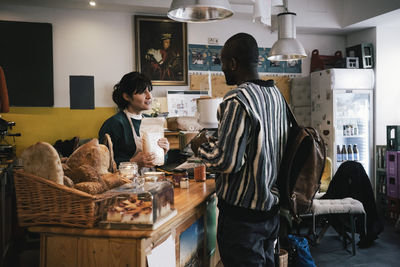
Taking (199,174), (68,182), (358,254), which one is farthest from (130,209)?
(358,254)

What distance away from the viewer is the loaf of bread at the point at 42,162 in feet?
4.56

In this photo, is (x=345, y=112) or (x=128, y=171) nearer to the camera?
(x=128, y=171)

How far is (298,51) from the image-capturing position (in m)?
3.95

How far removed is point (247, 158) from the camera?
66.5 inches

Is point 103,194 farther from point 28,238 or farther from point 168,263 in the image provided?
point 28,238

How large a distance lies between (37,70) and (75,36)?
30.4 inches

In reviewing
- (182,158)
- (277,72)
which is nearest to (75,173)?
(182,158)

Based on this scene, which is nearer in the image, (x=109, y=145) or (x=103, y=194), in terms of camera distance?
(x=103, y=194)

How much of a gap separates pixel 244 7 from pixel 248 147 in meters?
4.45

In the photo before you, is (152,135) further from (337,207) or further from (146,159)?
(337,207)

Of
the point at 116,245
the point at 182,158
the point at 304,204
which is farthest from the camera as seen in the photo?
the point at 182,158

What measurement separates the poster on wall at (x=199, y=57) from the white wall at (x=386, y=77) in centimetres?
299

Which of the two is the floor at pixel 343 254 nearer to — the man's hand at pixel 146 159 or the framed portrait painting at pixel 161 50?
the man's hand at pixel 146 159

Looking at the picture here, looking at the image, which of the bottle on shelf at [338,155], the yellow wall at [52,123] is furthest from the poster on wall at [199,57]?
the bottle on shelf at [338,155]
